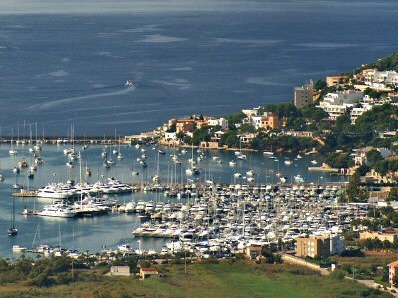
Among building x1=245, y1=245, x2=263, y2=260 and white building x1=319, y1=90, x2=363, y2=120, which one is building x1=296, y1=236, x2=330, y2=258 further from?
white building x1=319, y1=90, x2=363, y2=120

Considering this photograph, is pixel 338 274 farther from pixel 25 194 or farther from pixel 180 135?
pixel 180 135

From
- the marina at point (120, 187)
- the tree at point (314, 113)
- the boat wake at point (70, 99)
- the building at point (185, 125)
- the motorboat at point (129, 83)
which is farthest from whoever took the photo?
the motorboat at point (129, 83)

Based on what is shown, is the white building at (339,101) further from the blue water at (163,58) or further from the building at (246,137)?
the blue water at (163,58)

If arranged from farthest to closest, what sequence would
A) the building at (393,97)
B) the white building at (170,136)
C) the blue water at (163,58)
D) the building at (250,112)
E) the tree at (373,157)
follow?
the blue water at (163,58) < the building at (250,112) < the building at (393,97) < the white building at (170,136) < the tree at (373,157)

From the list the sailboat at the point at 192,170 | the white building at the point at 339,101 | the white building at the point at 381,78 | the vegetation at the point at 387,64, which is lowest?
the sailboat at the point at 192,170

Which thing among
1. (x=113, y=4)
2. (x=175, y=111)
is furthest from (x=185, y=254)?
(x=113, y=4)

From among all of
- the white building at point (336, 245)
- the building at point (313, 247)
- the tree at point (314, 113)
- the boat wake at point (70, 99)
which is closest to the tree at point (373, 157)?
the tree at point (314, 113)
